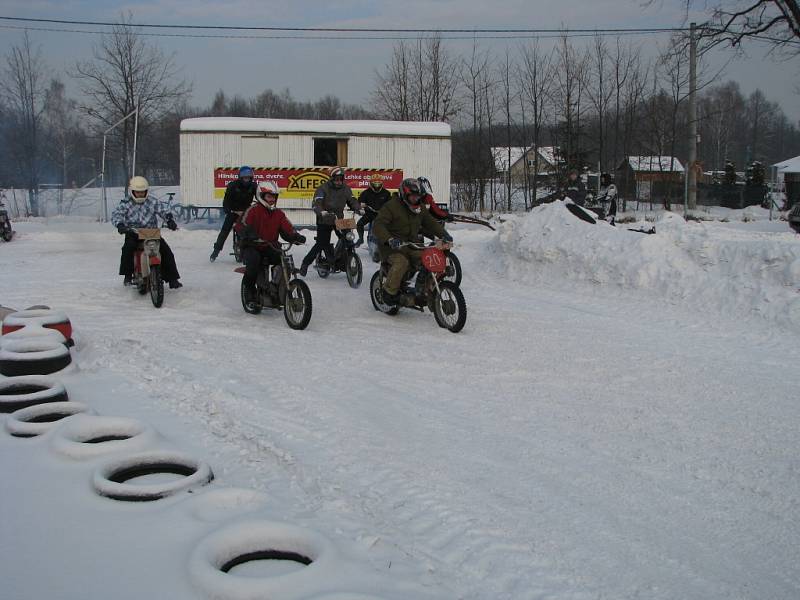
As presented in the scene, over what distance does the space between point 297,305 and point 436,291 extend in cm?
173

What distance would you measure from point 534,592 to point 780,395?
159 inches

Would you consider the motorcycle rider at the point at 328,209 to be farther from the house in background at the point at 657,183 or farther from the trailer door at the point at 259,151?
the house in background at the point at 657,183

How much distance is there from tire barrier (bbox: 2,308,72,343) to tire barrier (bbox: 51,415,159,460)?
2907 millimetres

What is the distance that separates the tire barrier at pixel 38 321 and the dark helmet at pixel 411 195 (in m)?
4.35

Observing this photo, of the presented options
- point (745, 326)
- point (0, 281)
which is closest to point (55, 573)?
point (745, 326)

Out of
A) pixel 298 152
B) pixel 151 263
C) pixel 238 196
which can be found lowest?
pixel 151 263

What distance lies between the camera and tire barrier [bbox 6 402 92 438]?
14.9ft

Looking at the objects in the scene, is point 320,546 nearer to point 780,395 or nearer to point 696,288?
point 780,395

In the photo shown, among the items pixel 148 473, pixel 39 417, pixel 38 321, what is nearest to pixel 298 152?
pixel 38 321

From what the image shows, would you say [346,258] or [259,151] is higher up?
[259,151]

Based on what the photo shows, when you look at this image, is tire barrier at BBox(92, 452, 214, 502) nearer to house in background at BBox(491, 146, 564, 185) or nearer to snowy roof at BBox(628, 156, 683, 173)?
house in background at BBox(491, 146, 564, 185)

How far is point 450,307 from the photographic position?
870 centimetres

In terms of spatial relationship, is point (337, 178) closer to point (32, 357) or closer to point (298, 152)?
point (32, 357)

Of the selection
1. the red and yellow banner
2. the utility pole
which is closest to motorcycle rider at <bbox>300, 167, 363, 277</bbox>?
the red and yellow banner
